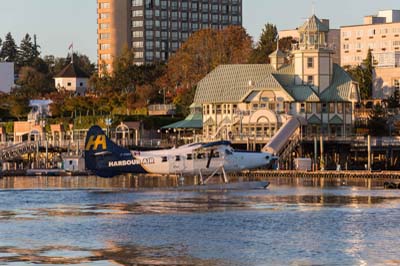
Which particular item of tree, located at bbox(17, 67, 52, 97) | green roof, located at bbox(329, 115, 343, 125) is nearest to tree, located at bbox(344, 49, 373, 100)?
green roof, located at bbox(329, 115, 343, 125)

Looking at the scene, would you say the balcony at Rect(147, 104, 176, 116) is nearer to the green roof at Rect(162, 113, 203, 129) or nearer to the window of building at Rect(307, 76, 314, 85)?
the green roof at Rect(162, 113, 203, 129)

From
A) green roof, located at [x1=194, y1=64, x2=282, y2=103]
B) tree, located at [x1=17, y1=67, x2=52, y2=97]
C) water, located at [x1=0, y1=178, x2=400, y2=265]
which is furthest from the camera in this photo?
tree, located at [x1=17, y1=67, x2=52, y2=97]

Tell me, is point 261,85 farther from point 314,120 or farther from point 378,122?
point 378,122

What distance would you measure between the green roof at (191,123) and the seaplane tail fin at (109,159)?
4380cm

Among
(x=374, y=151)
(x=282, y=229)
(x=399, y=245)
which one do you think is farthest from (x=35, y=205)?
(x=374, y=151)

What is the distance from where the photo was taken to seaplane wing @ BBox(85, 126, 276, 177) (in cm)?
7694

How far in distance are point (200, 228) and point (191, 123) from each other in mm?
72962

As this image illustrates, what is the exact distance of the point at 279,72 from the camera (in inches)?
4739

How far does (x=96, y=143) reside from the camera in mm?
80125

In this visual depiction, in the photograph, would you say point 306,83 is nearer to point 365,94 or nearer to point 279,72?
point 279,72

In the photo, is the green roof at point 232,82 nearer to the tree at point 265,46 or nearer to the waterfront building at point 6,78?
the tree at point 265,46

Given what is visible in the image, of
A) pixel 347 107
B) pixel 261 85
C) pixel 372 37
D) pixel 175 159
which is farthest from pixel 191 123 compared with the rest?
pixel 372 37

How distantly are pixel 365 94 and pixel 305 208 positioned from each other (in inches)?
3138

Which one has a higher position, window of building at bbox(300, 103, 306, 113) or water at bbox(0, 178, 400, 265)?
window of building at bbox(300, 103, 306, 113)
